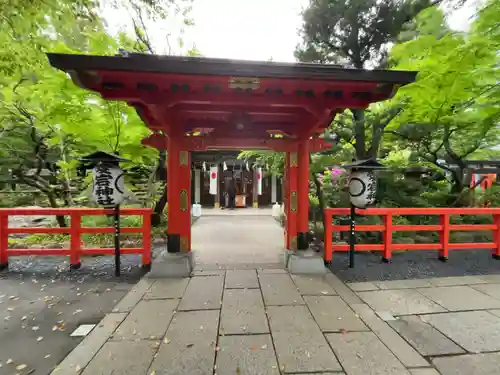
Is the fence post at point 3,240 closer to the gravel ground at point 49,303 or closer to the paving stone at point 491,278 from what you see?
the gravel ground at point 49,303

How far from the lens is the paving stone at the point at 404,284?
168 inches

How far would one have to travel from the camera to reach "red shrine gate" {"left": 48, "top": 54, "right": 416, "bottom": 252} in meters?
3.03

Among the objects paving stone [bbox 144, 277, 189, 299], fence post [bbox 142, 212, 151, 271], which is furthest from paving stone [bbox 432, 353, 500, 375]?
fence post [bbox 142, 212, 151, 271]

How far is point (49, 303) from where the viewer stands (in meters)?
3.72

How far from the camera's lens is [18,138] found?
893 cm

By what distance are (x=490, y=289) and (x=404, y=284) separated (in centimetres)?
135

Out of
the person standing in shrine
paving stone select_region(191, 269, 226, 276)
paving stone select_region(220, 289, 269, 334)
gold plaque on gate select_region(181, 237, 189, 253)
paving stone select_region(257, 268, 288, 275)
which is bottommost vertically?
paving stone select_region(220, 289, 269, 334)

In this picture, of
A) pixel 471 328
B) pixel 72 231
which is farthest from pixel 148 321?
pixel 471 328

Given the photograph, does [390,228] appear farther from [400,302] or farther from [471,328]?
[471,328]

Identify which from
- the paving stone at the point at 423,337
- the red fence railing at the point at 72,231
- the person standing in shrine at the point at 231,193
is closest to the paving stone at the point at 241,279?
the red fence railing at the point at 72,231

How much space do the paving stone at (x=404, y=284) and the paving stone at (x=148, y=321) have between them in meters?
3.53

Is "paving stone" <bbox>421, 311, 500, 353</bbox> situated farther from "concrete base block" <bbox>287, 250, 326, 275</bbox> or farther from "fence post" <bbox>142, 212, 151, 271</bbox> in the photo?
"fence post" <bbox>142, 212, 151, 271</bbox>

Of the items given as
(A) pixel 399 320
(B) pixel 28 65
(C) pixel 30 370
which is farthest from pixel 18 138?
(A) pixel 399 320

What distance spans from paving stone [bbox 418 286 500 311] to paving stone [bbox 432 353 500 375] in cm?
109
